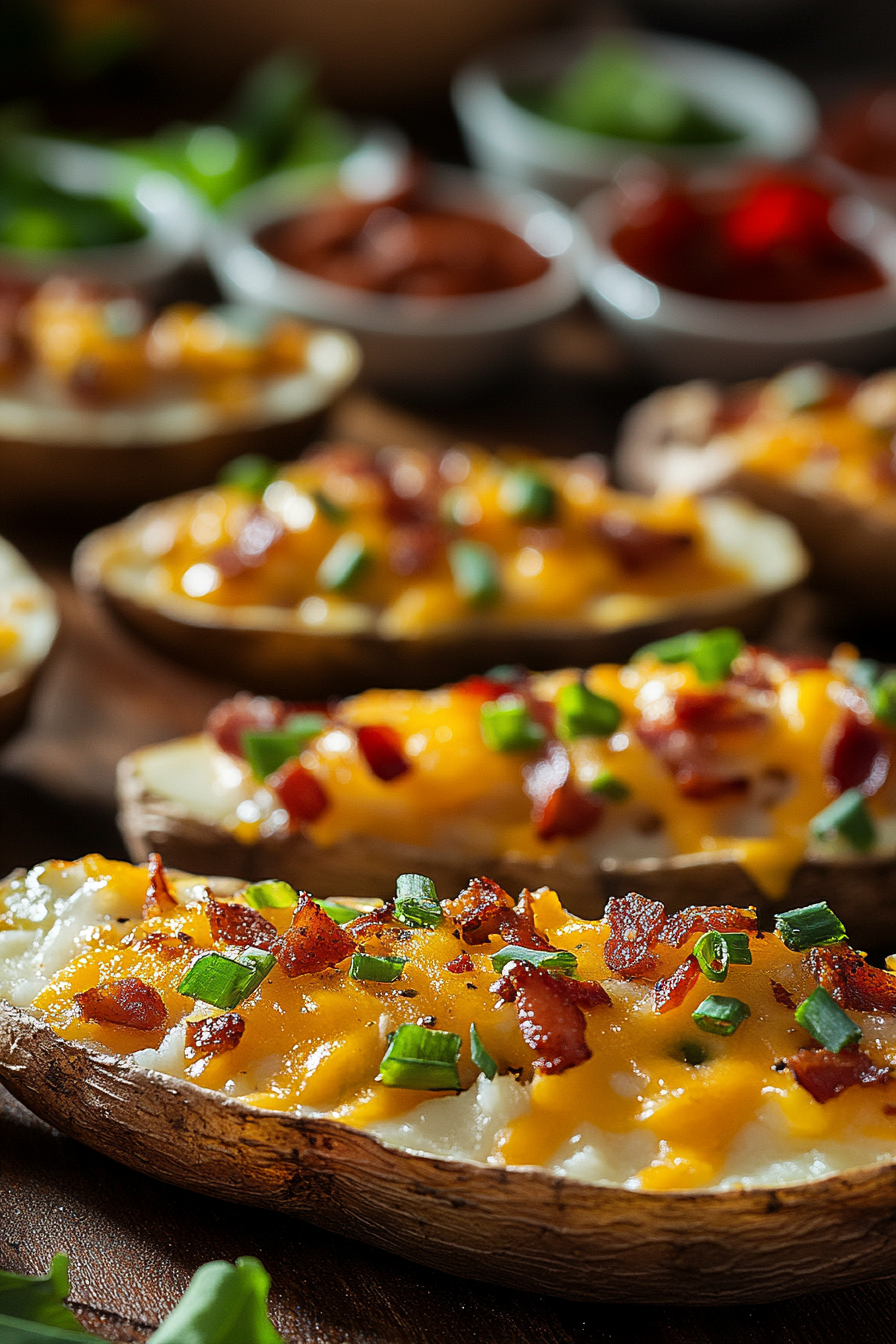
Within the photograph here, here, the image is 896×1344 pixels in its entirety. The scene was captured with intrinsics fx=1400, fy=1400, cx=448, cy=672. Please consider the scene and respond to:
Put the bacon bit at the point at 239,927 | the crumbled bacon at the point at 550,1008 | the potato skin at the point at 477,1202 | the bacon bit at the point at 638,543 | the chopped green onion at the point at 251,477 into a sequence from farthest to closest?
the chopped green onion at the point at 251,477, the bacon bit at the point at 638,543, the bacon bit at the point at 239,927, the crumbled bacon at the point at 550,1008, the potato skin at the point at 477,1202

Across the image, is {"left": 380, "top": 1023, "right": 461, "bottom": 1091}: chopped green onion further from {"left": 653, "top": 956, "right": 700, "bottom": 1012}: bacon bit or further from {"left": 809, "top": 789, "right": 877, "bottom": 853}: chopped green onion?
{"left": 809, "top": 789, "right": 877, "bottom": 853}: chopped green onion

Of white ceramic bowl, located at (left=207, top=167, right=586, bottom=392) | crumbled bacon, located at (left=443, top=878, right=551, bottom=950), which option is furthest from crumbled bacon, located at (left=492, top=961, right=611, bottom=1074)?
white ceramic bowl, located at (left=207, top=167, right=586, bottom=392)

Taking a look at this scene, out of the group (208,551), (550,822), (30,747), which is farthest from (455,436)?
(550,822)

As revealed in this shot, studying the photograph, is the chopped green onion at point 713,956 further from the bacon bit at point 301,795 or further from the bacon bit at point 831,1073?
the bacon bit at point 301,795

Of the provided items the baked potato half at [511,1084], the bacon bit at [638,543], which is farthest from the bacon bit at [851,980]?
the bacon bit at [638,543]

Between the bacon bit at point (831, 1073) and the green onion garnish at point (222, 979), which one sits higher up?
the green onion garnish at point (222, 979)

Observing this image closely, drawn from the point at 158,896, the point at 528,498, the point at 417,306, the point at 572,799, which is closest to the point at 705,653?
the point at 572,799

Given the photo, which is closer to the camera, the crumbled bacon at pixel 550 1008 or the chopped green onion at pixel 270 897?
the crumbled bacon at pixel 550 1008
